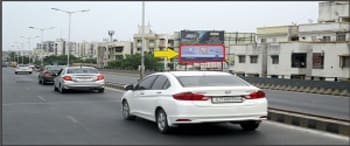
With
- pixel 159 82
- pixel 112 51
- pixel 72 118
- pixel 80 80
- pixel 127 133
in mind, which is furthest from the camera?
pixel 112 51

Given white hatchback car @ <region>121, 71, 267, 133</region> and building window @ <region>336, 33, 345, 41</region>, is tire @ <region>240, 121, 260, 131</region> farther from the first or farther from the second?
building window @ <region>336, 33, 345, 41</region>

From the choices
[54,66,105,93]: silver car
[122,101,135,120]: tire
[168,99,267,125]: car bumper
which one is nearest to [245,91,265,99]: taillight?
[168,99,267,125]: car bumper

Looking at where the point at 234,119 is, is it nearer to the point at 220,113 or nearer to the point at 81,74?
the point at 220,113

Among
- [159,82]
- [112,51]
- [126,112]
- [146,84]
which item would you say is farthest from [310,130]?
[112,51]

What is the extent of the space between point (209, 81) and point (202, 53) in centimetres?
3277

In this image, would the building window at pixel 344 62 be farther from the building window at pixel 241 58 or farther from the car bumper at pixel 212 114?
the car bumper at pixel 212 114

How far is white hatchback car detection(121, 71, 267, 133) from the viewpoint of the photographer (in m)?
10.1

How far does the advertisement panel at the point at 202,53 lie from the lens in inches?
1684

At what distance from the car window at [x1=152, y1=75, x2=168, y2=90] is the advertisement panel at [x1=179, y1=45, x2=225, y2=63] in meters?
30.7

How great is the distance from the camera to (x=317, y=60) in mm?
65750

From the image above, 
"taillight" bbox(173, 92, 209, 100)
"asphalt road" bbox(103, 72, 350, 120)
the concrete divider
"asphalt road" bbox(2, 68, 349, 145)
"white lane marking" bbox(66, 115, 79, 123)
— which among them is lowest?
"asphalt road" bbox(103, 72, 350, 120)

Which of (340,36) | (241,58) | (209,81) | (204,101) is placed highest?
(340,36)

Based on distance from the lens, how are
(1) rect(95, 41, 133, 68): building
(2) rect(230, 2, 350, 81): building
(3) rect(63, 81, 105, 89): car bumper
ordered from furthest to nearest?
(1) rect(95, 41, 133, 68): building
(2) rect(230, 2, 350, 81): building
(3) rect(63, 81, 105, 89): car bumper

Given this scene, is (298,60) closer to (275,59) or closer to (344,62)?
(275,59)
